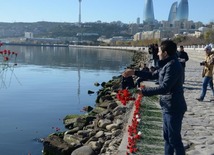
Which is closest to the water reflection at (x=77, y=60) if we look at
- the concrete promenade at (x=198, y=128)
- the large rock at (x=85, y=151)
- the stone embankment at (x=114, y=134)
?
the stone embankment at (x=114, y=134)

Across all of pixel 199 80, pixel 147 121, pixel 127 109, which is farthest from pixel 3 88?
pixel 147 121

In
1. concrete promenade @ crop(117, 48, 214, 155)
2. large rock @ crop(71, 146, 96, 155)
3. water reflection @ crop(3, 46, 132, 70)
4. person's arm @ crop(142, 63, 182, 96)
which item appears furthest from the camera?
water reflection @ crop(3, 46, 132, 70)

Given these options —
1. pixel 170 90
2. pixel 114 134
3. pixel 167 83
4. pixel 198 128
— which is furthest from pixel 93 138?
pixel 167 83

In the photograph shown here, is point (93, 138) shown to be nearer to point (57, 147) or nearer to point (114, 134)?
point (114, 134)

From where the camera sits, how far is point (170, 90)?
496 centimetres

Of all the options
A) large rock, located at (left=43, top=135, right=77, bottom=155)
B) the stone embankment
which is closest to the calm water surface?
large rock, located at (left=43, top=135, right=77, bottom=155)

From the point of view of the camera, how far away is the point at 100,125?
10047 mm

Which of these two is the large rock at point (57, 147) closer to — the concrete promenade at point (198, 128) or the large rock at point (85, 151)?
the large rock at point (85, 151)

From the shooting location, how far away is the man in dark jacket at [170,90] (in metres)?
4.85

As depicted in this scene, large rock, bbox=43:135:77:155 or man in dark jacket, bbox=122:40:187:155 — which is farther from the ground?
man in dark jacket, bbox=122:40:187:155

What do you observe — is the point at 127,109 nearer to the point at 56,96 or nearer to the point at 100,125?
the point at 100,125

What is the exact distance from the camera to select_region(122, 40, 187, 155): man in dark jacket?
4852 millimetres

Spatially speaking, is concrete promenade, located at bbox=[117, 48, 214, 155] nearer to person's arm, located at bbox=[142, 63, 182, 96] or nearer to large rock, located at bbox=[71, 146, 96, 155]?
large rock, located at bbox=[71, 146, 96, 155]

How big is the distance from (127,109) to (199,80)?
7540 mm
